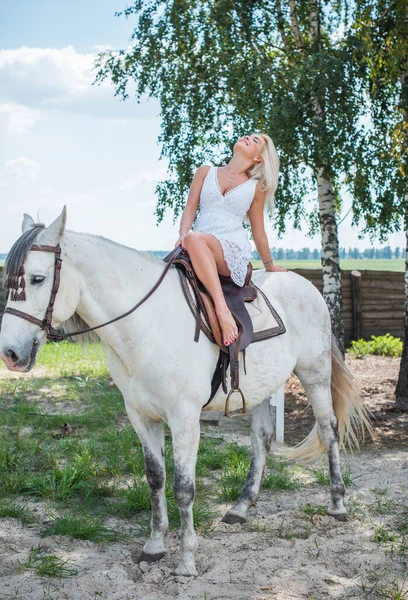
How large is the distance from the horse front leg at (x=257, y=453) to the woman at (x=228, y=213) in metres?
1.23

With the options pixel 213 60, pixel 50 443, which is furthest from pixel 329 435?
pixel 213 60

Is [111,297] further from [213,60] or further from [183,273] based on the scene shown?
[213,60]

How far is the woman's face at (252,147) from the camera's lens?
374cm

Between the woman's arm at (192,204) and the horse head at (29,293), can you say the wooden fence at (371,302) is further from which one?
the horse head at (29,293)

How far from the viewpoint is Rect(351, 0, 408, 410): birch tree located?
702cm

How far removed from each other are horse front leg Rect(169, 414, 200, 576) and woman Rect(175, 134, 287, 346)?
1.70ft

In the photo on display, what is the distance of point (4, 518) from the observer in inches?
154

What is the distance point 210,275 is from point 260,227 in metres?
0.87

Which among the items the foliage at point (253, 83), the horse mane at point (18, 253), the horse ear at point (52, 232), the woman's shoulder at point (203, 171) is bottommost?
the horse mane at point (18, 253)

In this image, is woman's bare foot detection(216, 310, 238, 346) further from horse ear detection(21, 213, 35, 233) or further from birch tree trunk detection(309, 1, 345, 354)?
birch tree trunk detection(309, 1, 345, 354)

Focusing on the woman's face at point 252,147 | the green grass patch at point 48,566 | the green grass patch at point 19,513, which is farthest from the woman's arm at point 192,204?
the green grass patch at point 19,513

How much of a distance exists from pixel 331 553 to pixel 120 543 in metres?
1.28

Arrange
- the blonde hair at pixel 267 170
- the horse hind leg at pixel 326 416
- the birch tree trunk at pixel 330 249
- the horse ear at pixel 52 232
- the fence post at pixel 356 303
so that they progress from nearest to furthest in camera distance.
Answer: the horse ear at pixel 52 232 → the blonde hair at pixel 267 170 → the horse hind leg at pixel 326 416 → the birch tree trunk at pixel 330 249 → the fence post at pixel 356 303

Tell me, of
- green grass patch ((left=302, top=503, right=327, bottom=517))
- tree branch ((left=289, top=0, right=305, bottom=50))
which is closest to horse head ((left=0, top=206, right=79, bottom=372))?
green grass patch ((left=302, top=503, right=327, bottom=517))
